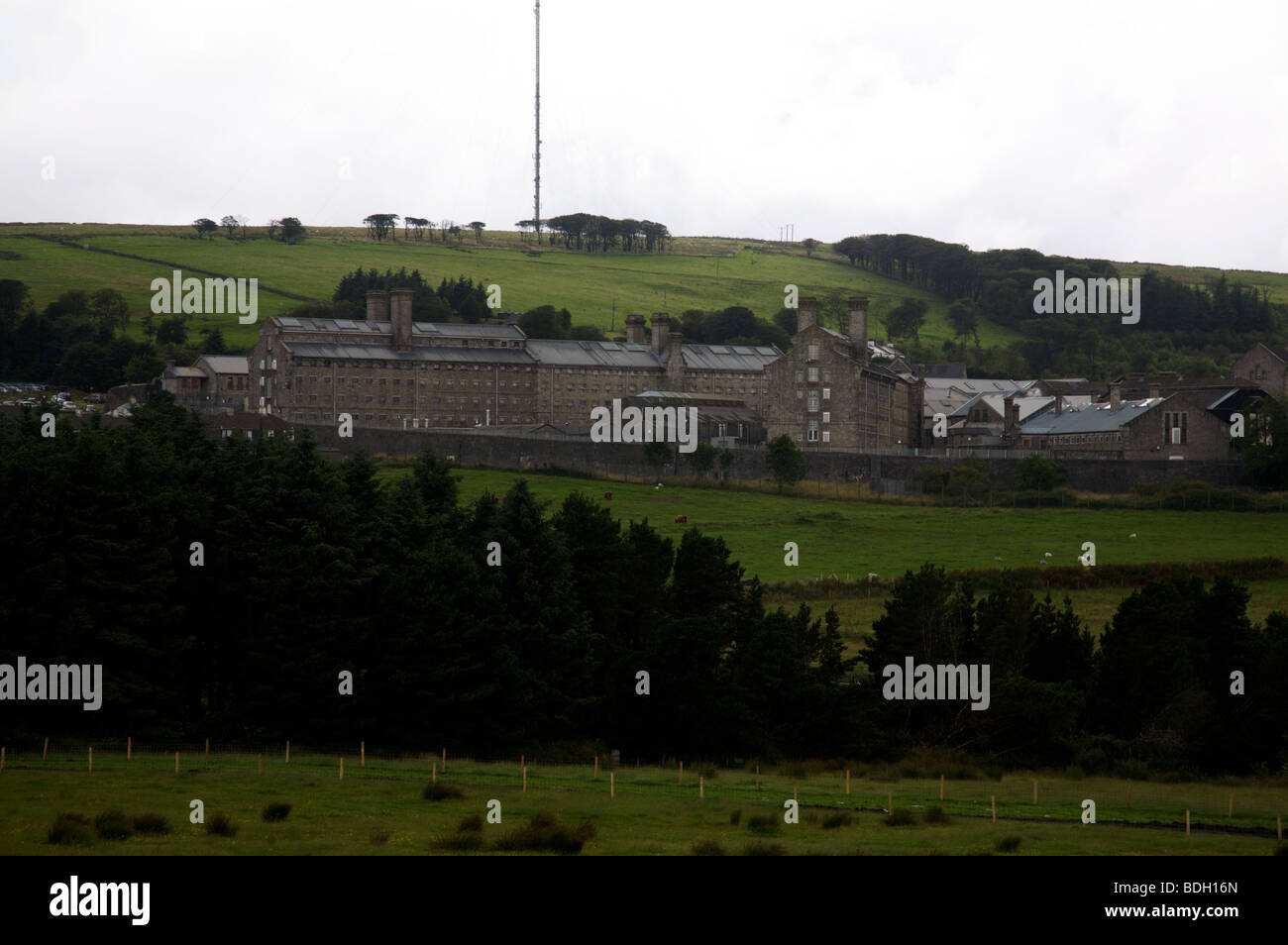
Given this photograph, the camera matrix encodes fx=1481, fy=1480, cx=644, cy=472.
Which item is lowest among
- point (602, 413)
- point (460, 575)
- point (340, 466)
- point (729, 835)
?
point (729, 835)

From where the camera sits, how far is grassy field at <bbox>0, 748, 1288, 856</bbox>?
2525 centimetres

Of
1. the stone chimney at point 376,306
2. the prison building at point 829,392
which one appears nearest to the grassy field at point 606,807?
the prison building at point 829,392

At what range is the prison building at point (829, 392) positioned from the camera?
11519 cm

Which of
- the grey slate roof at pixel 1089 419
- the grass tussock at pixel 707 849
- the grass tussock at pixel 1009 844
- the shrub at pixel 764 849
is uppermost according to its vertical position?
the grey slate roof at pixel 1089 419

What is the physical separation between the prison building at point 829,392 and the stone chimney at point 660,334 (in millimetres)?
22802

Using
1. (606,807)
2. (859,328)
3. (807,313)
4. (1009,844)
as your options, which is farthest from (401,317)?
(1009,844)

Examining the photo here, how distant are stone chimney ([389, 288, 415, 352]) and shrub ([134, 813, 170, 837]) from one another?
348ft

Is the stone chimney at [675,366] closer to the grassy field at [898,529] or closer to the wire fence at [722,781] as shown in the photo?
the grassy field at [898,529]

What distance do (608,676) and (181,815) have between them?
2262cm

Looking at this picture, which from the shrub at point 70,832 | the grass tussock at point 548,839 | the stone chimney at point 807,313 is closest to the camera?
the shrub at point 70,832

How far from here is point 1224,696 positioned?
154 ft

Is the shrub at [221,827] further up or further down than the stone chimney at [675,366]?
further down
